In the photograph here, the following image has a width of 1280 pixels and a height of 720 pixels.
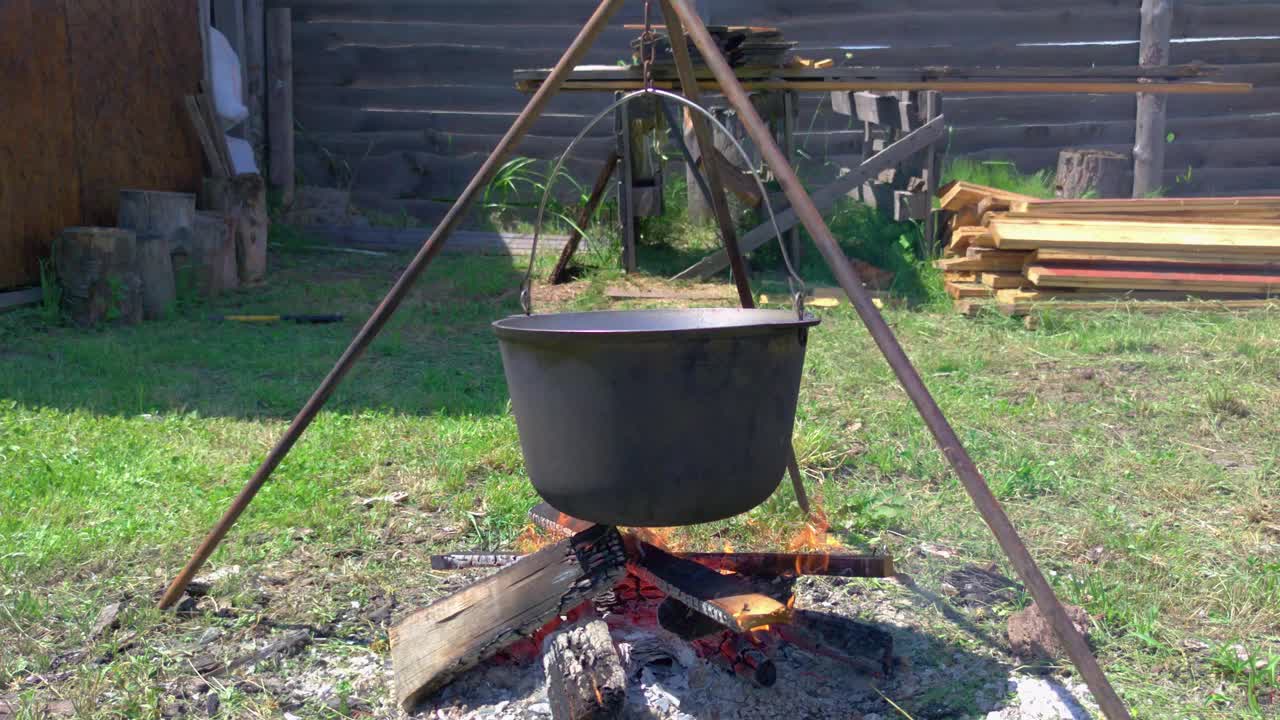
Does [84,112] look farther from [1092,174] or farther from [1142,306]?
[1092,174]

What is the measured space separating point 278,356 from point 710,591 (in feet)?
13.1

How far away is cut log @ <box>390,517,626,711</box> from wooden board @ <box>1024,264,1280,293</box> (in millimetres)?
4672

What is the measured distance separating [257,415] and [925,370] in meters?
3.17

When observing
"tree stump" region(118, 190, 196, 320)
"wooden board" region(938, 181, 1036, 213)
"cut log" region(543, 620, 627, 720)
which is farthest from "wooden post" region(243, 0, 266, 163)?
"cut log" region(543, 620, 627, 720)

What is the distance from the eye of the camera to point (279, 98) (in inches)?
389

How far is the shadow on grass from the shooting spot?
15.8 ft

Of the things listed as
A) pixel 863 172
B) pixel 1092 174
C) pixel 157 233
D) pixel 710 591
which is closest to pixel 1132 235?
pixel 863 172

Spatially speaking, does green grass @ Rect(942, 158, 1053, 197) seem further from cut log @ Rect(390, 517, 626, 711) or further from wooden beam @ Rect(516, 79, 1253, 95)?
cut log @ Rect(390, 517, 626, 711)

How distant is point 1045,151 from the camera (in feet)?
32.2

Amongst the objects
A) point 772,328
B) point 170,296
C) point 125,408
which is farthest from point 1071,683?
point 170,296

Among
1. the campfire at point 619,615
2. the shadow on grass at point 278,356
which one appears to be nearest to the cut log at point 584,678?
the campfire at point 619,615

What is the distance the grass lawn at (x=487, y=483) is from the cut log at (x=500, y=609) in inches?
12.6

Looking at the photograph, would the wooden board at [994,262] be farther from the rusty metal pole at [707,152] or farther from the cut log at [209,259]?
the cut log at [209,259]

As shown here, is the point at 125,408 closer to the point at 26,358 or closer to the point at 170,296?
the point at 26,358
